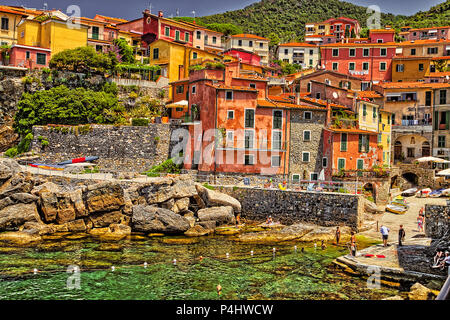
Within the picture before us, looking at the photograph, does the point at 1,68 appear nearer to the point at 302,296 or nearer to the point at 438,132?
the point at 302,296

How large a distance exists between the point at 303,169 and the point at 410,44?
4399 cm

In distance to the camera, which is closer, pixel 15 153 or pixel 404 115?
pixel 15 153

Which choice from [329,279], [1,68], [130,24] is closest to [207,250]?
[329,279]

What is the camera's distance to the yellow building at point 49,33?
4619cm

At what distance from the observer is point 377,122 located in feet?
141

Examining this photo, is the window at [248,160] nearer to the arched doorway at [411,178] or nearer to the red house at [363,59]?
the arched doorway at [411,178]

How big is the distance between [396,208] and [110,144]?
2648 cm

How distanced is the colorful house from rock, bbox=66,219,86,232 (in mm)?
55226

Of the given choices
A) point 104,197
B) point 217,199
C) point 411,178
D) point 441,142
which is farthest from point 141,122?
point 441,142

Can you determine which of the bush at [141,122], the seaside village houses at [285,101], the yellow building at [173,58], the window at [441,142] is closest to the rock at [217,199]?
the seaside village houses at [285,101]

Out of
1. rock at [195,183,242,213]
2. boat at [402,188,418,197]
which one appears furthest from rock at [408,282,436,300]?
boat at [402,188,418,197]

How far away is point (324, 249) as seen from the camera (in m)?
23.2

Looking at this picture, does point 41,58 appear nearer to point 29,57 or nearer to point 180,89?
point 29,57

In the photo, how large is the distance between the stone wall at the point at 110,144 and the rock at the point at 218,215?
1082 centimetres
